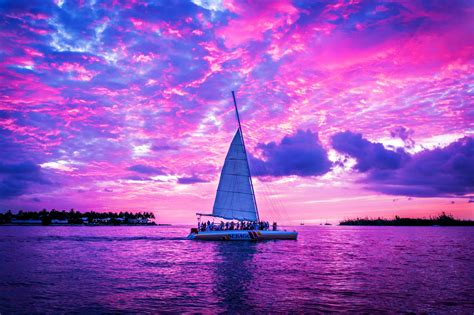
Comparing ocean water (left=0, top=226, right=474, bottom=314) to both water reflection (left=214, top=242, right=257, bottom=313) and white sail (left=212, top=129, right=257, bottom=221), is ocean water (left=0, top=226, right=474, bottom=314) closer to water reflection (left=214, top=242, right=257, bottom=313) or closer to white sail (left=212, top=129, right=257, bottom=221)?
water reflection (left=214, top=242, right=257, bottom=313)

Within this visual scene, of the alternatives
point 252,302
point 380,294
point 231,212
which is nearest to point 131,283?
point 252,302

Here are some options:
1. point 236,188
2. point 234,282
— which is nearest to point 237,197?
point 236,188

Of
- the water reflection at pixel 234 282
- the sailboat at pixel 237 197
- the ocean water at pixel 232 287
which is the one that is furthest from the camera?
the sailboat at pixel 237 197

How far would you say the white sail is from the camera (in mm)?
66250

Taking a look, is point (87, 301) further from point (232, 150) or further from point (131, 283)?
point (232, 150)

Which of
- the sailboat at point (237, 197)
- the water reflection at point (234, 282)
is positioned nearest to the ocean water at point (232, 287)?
the water reflection at point (234, 282)

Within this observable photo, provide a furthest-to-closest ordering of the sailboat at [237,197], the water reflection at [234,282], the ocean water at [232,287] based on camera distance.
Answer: the sailboat at [237,197] < the water reflection at [234,282] < the ocean water at [232,287]

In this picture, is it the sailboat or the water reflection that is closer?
the water reflection

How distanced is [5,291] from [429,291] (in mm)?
26428

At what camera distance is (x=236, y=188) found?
217ft

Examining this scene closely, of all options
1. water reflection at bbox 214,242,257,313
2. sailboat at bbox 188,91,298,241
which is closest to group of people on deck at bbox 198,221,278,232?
sailboat at bbox 188,91,298,241

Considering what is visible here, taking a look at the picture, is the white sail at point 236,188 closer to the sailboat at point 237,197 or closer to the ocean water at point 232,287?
the sailboat at point 237,197

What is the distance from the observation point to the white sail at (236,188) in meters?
66.2

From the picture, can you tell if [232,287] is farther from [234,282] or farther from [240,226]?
[240,226]
